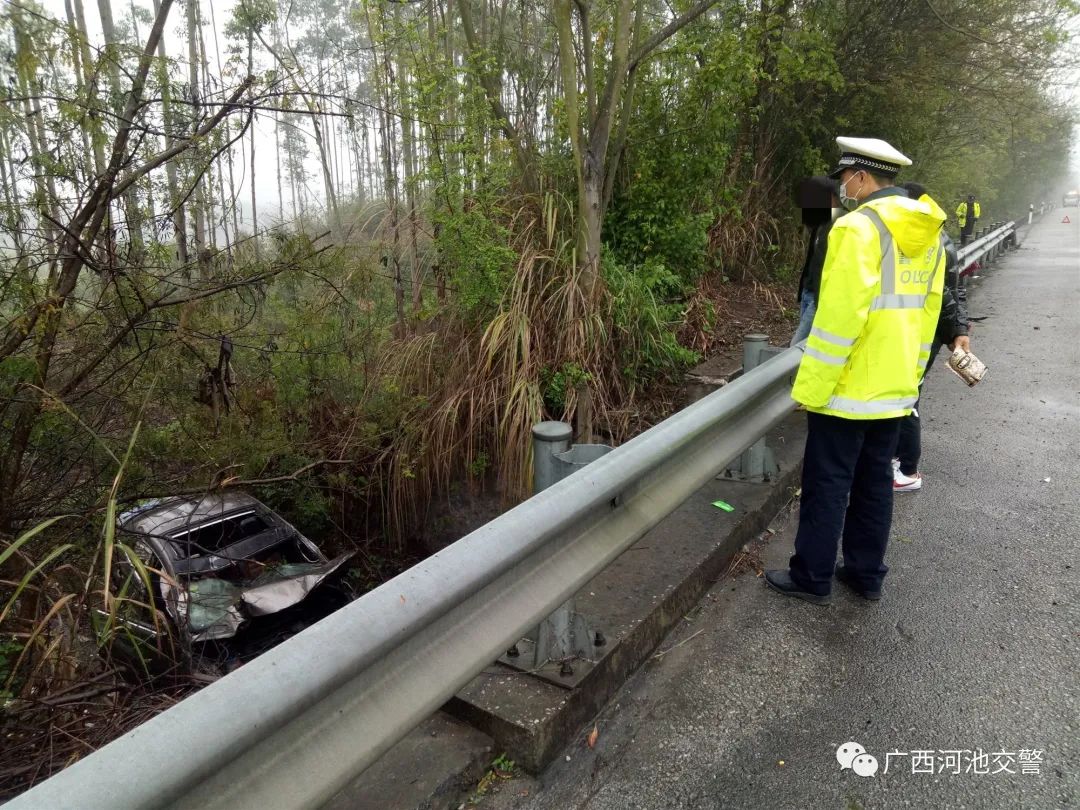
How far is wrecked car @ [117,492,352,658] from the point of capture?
4430 millimetres

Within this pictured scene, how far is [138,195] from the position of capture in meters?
3.71

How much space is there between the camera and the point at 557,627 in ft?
7.97

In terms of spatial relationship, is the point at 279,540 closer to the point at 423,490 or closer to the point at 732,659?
the point at 423,490

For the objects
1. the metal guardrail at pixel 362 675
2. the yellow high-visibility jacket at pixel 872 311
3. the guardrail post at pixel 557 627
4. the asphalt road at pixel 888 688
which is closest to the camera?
the metal guardrail at pixel 362 675

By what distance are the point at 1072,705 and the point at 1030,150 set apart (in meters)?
40.7

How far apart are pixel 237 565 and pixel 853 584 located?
13.2 feet

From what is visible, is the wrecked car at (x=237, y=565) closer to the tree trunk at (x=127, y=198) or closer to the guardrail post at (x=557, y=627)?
the tree trunk at (x=127, y=198)

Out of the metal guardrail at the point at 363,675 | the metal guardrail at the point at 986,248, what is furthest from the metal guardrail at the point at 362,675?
the metal guardrail at the point at 986,248

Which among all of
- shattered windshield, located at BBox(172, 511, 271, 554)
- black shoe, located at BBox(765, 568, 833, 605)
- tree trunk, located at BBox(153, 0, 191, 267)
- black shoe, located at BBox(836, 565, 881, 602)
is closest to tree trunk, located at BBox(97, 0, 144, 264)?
tree trunk, located at BBox(153, 0, 191, 267)

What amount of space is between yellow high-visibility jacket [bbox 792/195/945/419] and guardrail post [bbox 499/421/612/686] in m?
1.10

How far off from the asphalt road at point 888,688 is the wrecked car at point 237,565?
2.70 m

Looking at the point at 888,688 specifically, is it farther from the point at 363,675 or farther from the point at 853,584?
the point at 363,675

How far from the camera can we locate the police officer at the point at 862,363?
9.73 ft

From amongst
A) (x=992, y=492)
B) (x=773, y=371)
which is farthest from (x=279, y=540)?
(x=992, y=492)
